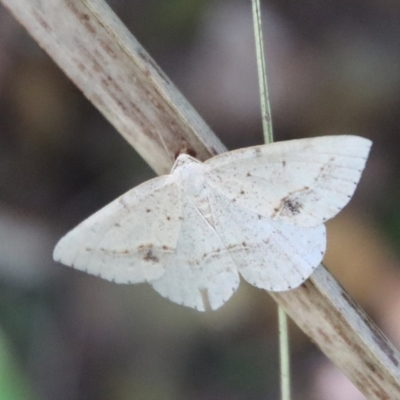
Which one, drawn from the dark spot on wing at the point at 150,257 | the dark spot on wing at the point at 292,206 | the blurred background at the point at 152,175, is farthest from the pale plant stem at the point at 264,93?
the blurred background at the point at 152,175

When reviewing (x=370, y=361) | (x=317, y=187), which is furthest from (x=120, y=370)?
(x=317, y=187)

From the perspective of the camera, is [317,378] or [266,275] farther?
[317,378]

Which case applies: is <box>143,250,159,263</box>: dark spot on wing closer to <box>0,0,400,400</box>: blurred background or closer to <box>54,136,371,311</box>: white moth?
<box>54,136,371,311</box>: white moth

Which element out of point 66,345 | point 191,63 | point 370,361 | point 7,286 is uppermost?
point 191,63

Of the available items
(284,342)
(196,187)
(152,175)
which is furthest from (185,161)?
(152,175)

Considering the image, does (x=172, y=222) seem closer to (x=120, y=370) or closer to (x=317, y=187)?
(x=317, y=187)

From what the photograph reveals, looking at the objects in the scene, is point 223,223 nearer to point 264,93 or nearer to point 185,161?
point 185,161

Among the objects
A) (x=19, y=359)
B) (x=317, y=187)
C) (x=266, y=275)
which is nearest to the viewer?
(x=317, y=187)

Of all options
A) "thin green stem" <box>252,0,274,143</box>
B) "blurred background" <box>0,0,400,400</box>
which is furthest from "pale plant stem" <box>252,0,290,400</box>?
"blurred background" <box>0,0,400,400</box>
